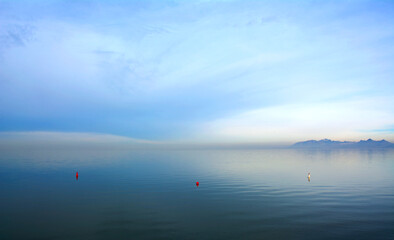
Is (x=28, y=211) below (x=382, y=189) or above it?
above

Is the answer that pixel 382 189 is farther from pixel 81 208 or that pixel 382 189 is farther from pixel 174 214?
pixel 81 208

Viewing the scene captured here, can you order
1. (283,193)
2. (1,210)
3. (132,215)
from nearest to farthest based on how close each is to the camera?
(132,215) → (1,210) → (283,193)

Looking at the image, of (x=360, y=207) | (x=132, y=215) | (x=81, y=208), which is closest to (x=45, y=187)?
(x=81, y=208)

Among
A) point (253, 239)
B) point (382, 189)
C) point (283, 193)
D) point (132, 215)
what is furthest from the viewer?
point (382, 189)

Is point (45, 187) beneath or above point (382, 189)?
above

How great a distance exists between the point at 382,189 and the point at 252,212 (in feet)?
92.2

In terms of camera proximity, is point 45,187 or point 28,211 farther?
point 45,187

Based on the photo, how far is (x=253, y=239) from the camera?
59.6ft

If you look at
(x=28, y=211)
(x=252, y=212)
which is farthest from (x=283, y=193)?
(x=28, y=211)

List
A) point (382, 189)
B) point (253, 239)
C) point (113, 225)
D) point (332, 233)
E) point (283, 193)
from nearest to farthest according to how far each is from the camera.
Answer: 1. point (253, 239)
2. point (332, 233)
3. point (113, 225)
4. point (283, 193)
5. point (382, 189)

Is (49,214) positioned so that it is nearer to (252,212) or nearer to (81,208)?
(81,208)

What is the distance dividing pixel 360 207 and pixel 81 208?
108 feet

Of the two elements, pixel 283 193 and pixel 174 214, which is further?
pixel 283 193

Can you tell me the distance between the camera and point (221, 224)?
850 inches
